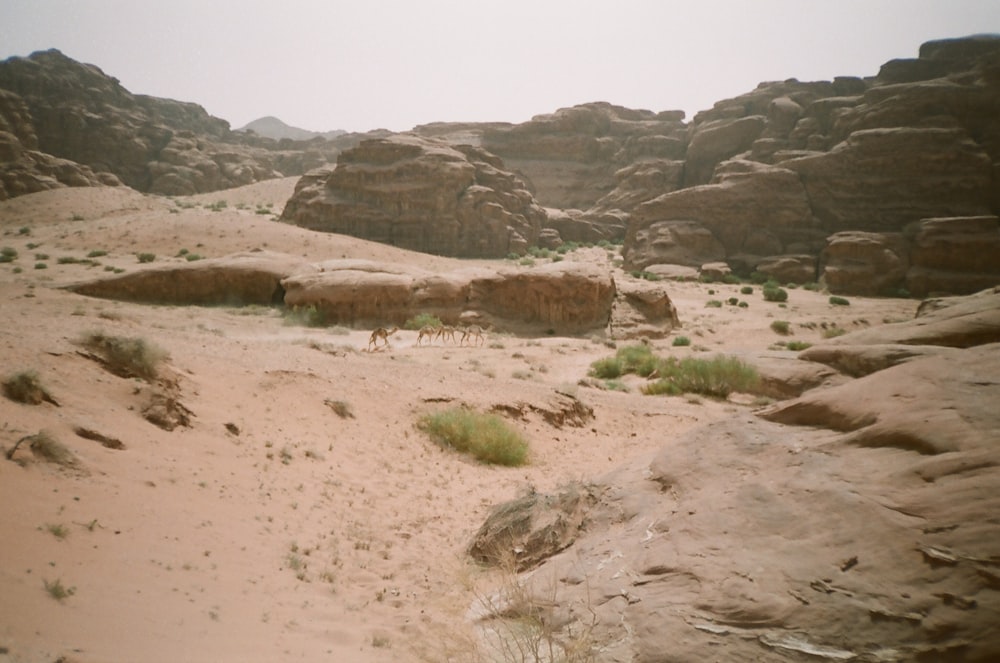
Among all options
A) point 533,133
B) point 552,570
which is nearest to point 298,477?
point 552,570

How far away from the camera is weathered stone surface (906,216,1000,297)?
29.7 m

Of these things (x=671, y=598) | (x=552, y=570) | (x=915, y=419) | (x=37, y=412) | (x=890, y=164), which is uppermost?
(x=890, y=164)

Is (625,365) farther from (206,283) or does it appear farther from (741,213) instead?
(741,213)

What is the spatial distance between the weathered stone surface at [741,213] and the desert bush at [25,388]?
118 feet

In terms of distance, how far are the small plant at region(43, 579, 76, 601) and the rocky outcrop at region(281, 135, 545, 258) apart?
121 ft

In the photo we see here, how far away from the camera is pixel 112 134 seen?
56875mm

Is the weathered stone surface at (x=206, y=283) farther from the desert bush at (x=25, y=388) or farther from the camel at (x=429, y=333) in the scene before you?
the desert bush at (x=25, y=388)

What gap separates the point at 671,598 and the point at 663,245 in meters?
37.8

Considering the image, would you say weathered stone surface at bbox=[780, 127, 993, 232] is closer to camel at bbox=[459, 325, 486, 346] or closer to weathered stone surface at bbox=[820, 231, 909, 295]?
weathered stone surface at bbox=[820, 231, 909, 295]

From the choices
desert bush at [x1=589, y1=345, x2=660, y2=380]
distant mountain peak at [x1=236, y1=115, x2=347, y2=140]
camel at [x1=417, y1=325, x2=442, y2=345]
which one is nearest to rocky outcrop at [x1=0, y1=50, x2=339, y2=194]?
camel at [x1=417, y1=325, x2=442, y2=345]

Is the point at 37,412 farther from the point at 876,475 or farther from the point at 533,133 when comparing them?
the point at 533,133

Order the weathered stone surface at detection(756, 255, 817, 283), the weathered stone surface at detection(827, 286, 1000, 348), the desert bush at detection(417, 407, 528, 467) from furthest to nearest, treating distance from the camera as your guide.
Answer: the weathered stone surface at detection(756, 255, 817, 283), the weathered stone surface at detection(827, 286, 1000, 348), the desert bush at detection(417, 407, 528, 467)

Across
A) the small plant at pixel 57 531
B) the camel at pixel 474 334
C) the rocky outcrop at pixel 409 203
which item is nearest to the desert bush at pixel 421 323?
the camel at pixel 474 334

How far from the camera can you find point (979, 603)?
7.86ft
